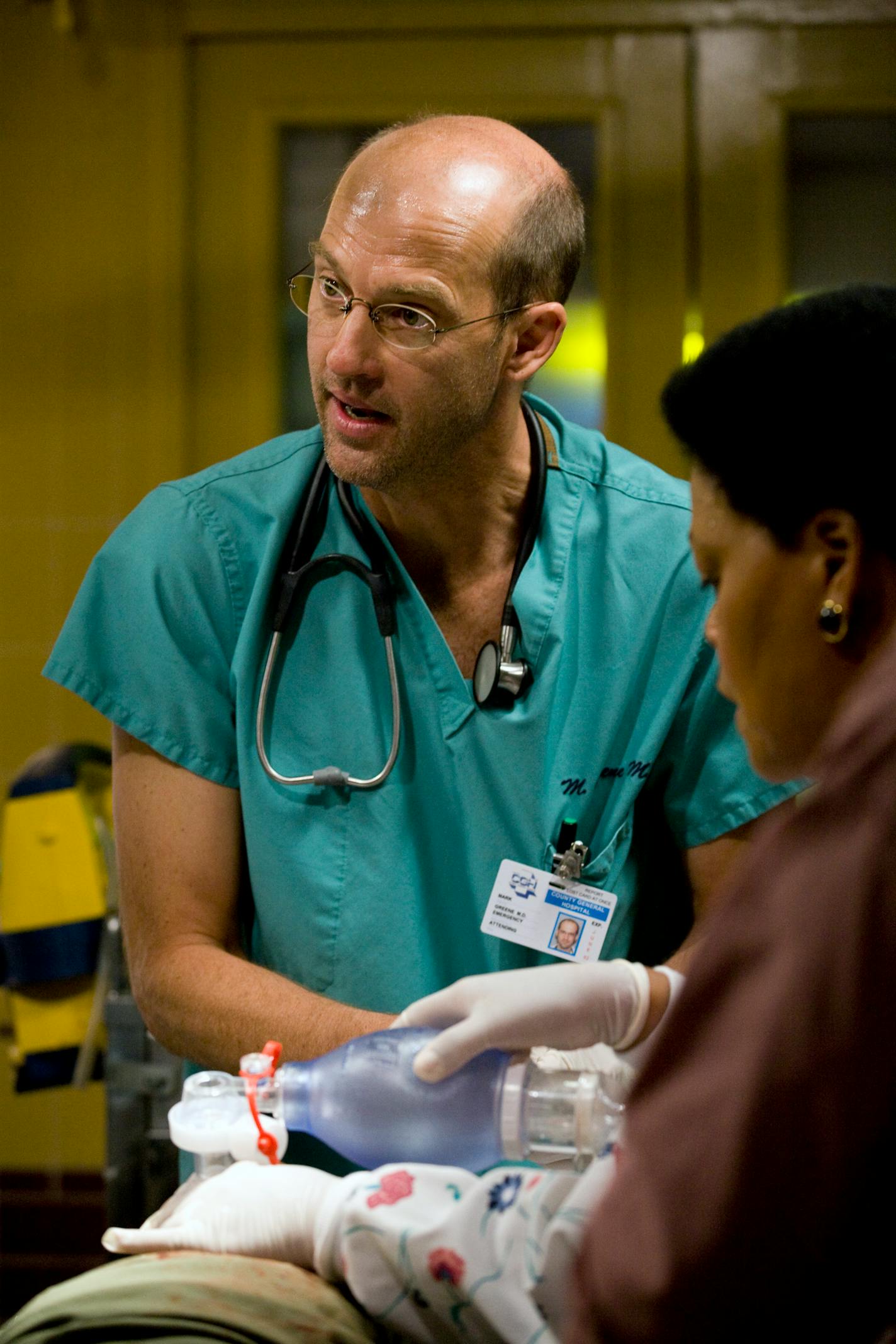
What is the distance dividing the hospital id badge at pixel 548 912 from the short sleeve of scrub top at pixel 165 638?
322 millimetres

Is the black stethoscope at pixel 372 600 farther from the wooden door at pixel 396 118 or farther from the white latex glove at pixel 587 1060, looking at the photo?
the wooden door at pixel 396 118

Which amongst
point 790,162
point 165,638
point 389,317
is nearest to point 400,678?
point 165,638

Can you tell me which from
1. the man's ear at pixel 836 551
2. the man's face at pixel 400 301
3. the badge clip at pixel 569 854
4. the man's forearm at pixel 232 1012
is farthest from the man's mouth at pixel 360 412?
the man's ear at pixel 836 551

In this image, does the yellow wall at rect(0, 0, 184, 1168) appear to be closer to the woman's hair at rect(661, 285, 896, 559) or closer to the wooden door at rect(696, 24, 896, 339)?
the wooden door at rect(696, 24, 896, 339)

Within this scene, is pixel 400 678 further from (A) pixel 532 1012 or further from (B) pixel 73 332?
(B) pixel 73 332

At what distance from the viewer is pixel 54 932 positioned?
2.23m

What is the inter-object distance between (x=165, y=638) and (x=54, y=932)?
2.97ft

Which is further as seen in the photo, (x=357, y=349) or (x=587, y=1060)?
(x=357, y=349)

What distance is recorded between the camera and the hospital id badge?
1487 millimetres

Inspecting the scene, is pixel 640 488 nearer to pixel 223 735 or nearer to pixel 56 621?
pixel 223 735

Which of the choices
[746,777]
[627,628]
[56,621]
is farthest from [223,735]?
[56,621]

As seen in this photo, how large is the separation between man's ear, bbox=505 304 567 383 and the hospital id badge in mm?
575

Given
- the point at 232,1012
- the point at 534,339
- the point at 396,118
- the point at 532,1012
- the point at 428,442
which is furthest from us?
the point at 396,118

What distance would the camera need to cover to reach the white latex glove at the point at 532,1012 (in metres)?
1.10
